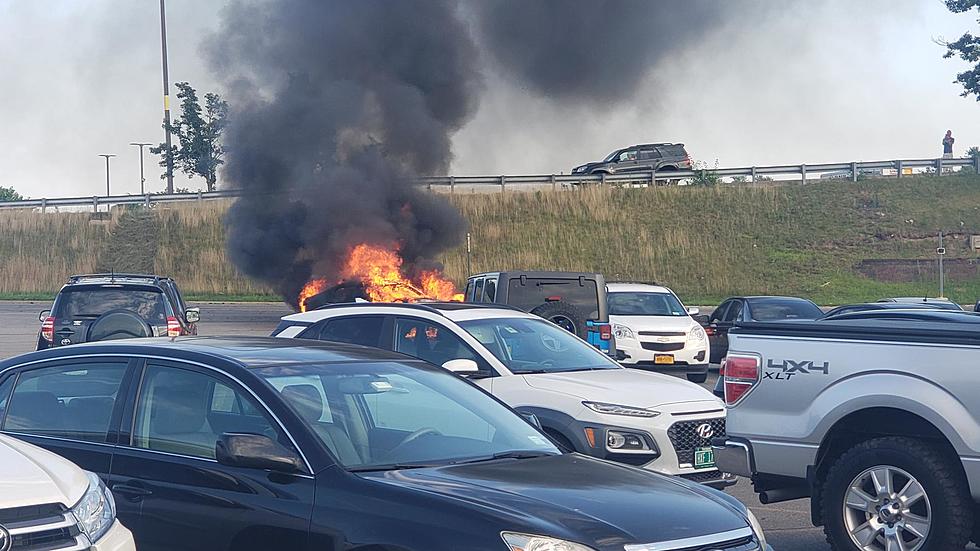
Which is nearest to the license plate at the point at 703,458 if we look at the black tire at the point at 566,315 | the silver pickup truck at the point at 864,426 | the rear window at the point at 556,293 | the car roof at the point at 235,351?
the silver pickup truck at the point at 864,426

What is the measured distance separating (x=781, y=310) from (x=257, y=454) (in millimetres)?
17631

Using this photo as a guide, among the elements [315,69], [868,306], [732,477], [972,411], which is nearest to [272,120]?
[315,69]

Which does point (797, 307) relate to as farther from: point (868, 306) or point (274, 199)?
point (274, 199)

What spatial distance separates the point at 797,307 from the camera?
2166cm

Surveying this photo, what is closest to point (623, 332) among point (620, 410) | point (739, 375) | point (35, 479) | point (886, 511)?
point (620, 410)

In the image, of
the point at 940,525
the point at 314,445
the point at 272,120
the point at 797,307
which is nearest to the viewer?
the point at 314,445

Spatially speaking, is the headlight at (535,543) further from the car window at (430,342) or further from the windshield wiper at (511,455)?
the car window at (430,342)

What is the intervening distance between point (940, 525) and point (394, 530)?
142 inches

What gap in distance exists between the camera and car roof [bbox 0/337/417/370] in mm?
5828

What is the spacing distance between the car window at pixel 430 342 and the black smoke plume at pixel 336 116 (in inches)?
875

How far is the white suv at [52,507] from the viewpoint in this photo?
422cm

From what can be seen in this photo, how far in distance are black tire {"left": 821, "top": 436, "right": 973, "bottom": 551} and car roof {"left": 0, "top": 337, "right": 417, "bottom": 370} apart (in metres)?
2.80

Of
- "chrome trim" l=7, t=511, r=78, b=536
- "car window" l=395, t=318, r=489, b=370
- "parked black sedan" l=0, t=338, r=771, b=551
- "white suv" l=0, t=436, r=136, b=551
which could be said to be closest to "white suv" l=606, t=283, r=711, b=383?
"car window" l=395, t=318, r=489, b=370

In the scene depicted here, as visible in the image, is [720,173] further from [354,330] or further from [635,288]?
[354,330]
